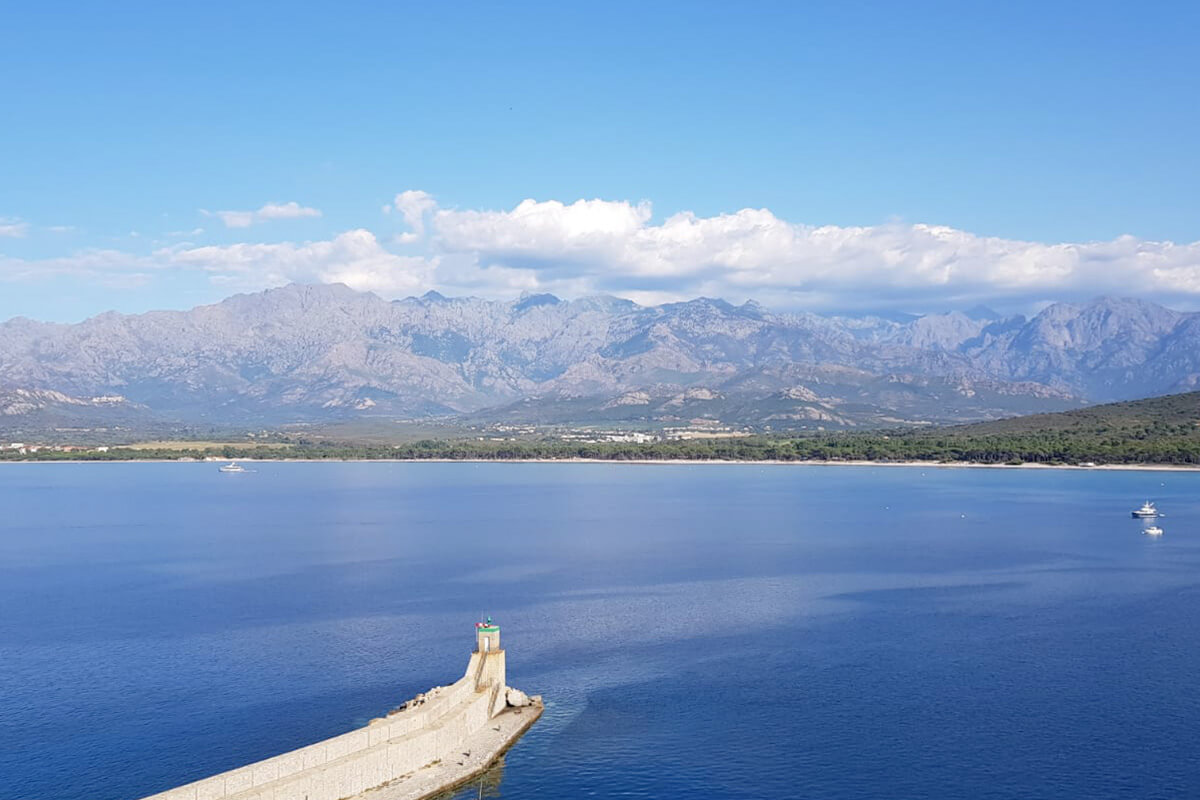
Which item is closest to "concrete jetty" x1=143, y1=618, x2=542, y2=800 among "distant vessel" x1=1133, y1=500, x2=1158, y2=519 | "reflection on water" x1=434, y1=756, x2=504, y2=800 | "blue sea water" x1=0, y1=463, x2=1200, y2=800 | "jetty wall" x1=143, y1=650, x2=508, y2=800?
"jetty wall" x1=143, y1=650, x2=508, y2=800

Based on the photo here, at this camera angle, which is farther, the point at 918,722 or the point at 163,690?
the point at 163,690

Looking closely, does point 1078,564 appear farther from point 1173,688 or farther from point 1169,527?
point 1173,688

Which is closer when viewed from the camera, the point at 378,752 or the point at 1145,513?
the point at 378,752

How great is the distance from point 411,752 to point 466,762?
2.75 metres

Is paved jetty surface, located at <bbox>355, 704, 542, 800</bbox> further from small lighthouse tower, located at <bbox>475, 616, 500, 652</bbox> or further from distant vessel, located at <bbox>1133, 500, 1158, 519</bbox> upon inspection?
distant vessel, located at <bbox>1133, 500, 1158, 519</bbox>

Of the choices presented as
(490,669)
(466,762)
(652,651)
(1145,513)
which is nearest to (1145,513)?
(1145,513)

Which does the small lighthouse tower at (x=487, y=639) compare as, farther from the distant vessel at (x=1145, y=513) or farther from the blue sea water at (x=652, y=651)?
the distant vessel at (x=1145, y=513)

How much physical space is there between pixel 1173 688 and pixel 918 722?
15.5 metres

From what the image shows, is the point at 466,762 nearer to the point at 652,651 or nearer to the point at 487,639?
the point at 487,639

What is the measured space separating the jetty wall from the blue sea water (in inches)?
112

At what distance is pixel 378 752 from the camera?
42.2 m

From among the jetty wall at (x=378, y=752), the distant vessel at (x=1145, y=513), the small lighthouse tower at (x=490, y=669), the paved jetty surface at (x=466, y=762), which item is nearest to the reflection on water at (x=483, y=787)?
the paved jetty surface at (x=466, y=762)

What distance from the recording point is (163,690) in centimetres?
5728

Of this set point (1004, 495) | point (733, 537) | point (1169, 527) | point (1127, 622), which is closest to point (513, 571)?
point (733, 537)
